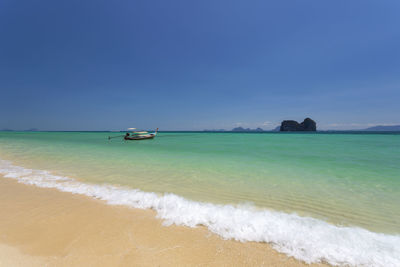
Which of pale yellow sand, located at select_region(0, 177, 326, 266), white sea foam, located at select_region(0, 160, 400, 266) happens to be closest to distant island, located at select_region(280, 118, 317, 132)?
white sea foam, located at select_region(0, 160, 400, 266)

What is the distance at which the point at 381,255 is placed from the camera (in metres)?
2.41

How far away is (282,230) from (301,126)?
183626 millimetres

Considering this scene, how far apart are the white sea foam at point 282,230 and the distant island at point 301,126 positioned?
18184cm

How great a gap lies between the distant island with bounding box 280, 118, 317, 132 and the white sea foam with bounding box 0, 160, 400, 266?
18184 cm

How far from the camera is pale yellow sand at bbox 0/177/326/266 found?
2.26 metres

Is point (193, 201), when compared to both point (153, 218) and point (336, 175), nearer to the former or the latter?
point (153, 218)

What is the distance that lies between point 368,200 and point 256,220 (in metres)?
4.17

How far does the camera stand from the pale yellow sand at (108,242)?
226 centimetres

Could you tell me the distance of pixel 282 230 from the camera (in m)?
3.02

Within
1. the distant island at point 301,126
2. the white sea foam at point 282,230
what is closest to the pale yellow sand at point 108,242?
the white sea foam at point 282,230

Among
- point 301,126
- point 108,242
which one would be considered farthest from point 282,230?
point 301,126

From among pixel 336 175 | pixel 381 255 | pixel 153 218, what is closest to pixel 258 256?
pixel 381 255

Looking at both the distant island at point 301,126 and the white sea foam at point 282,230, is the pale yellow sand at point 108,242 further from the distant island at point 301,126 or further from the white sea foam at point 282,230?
the distant island at point 301,126

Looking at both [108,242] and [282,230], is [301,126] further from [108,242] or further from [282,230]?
[108,242]
